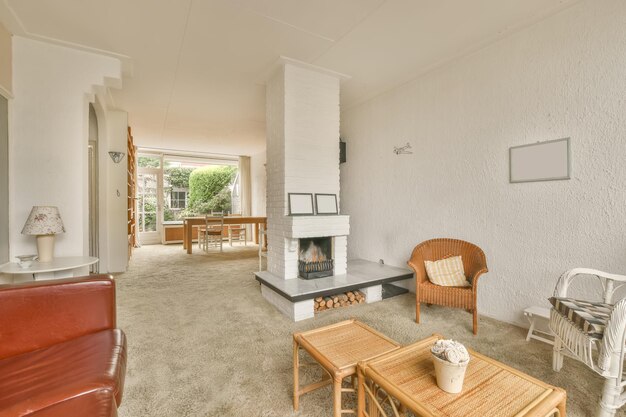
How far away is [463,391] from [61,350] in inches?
68.6

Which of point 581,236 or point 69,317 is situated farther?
point 581,236

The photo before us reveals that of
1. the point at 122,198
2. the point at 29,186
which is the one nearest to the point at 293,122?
the point at 29,186

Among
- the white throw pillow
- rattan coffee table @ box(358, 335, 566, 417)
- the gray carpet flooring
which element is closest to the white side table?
the gray carpet flooring

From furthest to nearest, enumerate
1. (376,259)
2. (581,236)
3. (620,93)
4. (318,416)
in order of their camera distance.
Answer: (376,259) → (581,236) → (620,93) → (318,416)

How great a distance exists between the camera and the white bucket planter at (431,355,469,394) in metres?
1.04

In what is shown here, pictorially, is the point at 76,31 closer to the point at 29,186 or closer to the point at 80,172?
the point at 80,172

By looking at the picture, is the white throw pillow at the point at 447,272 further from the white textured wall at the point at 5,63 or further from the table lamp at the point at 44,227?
the white textured wall at the point at 5,63

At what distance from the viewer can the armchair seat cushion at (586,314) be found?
140cm

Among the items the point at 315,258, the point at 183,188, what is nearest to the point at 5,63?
the point at 315,258

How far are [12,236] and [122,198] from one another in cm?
205

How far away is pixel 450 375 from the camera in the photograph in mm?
1053

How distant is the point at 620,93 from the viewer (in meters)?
2.01

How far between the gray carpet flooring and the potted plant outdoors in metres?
0.69

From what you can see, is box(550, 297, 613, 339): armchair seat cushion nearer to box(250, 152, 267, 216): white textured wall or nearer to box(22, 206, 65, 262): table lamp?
box(22, 206, 65, 262): table lamp
